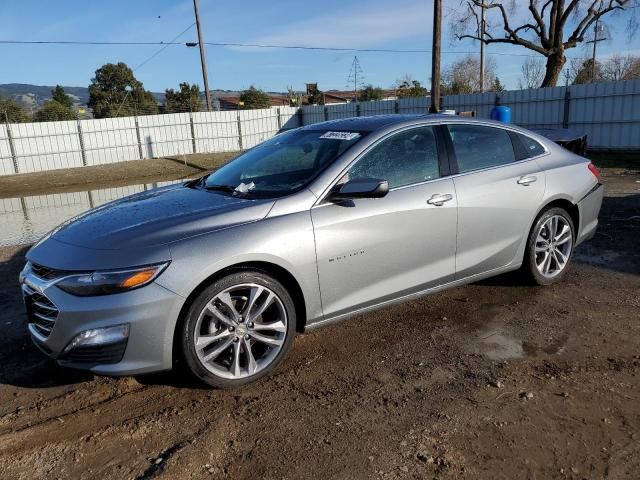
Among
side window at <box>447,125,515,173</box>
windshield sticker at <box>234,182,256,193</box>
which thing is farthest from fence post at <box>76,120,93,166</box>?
side window at <box>447,125,515,173</box>

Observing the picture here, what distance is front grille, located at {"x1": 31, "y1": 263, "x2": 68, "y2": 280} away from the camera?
297 centimetres

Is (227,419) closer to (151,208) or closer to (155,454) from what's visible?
(155,454)

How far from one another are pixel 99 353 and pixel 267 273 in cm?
104

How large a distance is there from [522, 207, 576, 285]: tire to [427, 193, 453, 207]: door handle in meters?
1.06

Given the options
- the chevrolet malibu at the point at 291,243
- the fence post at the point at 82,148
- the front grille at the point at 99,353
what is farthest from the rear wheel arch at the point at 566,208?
the fence post at the point at 82,148

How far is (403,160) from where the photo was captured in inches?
153

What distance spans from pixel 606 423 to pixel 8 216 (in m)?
12.2

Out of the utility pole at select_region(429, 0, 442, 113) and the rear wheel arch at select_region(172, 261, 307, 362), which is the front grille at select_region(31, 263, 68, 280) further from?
the utility pole at select_region(429, 0, 442, 113)

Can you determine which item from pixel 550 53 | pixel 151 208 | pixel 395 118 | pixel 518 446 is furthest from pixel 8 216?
pixel 550 53

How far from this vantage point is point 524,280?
4.75 meters

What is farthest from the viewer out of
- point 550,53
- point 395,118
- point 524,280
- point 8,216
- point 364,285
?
point 550,53

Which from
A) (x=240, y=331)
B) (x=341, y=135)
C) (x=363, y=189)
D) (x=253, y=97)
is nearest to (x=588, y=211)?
(x=341, y=135)

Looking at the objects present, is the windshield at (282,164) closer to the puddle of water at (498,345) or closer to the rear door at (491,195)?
the rear door at (491,195)

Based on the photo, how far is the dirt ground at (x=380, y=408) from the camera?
2541 mm
